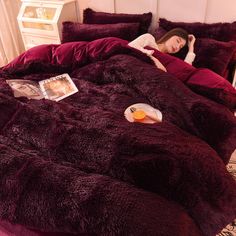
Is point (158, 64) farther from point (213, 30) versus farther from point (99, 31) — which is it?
point (99, 31)

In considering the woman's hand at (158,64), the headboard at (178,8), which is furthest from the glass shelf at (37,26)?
the woman's hand at (158,64)

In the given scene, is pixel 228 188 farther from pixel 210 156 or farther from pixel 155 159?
pixel 155 159

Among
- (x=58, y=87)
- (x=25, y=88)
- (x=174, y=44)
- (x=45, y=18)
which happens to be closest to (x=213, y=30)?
(x=174, y=44)

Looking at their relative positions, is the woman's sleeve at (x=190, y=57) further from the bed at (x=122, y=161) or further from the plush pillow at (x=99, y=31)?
the plush pillow at (x=99, y=31)

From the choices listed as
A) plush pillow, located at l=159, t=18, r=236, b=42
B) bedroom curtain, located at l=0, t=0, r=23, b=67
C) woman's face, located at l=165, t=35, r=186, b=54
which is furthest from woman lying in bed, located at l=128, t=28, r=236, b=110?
bedroom curtain, located at l=0, t=0, r=23, b=67

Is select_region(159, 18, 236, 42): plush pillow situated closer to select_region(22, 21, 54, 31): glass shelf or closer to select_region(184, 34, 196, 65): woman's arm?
select_region(184, 34, 196, 65): woman's arm

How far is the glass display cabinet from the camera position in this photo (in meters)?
2.31

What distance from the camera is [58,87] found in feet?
5.18

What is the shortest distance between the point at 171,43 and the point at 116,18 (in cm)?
59

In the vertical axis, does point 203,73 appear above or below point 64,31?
below

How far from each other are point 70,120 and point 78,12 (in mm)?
1723

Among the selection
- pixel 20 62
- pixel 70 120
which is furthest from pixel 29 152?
pixel 20 62

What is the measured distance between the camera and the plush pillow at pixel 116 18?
212 centimetres

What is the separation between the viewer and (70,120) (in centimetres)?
113
